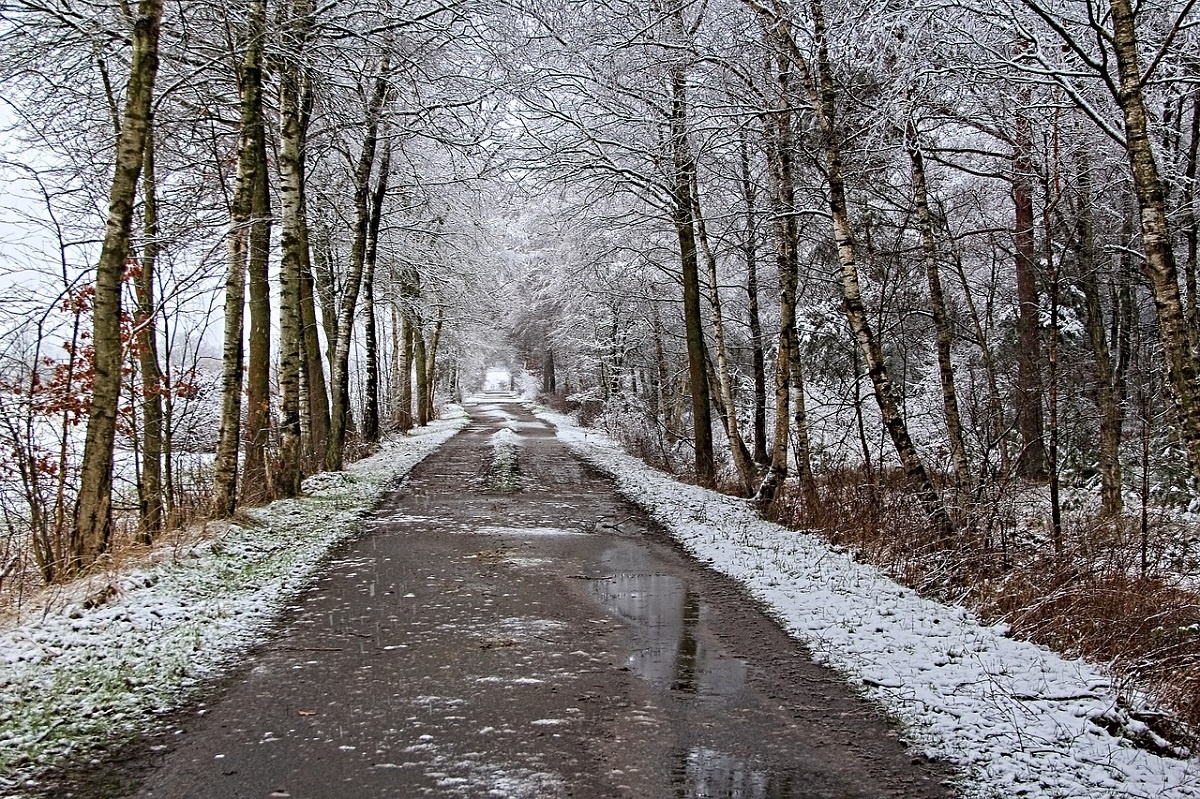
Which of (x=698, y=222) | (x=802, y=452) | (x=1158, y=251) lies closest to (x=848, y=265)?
(x=1158, y=251)

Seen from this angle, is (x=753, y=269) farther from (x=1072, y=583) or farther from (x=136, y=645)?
(x=136, y=645)

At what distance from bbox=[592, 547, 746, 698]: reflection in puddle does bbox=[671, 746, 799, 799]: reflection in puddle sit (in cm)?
86

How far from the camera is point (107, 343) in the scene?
6.83 m

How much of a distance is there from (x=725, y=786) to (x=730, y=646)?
7.02 ft

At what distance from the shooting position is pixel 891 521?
9.27m

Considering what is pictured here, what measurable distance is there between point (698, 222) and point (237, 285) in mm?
8374

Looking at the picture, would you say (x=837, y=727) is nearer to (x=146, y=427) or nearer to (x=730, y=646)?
(x=730, y=646)

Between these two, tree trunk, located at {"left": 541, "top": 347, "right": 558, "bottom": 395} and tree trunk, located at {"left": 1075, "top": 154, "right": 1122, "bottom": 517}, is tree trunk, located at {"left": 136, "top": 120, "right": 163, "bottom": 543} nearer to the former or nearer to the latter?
tree trunk, located at {"left": 1075, "top": 154, "right": 1122, "bottom": 517}

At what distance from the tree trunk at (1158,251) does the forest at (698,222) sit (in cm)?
3

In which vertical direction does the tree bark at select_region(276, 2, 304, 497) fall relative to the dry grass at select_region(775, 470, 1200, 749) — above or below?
above

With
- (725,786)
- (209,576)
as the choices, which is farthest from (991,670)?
(209,576)

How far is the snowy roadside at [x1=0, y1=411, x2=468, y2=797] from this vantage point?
402 centimetres

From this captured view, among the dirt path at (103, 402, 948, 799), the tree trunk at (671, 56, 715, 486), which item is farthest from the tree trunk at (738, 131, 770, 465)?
the dirt path at (103, 402, 948, 799)

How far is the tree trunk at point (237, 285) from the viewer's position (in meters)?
9.52
